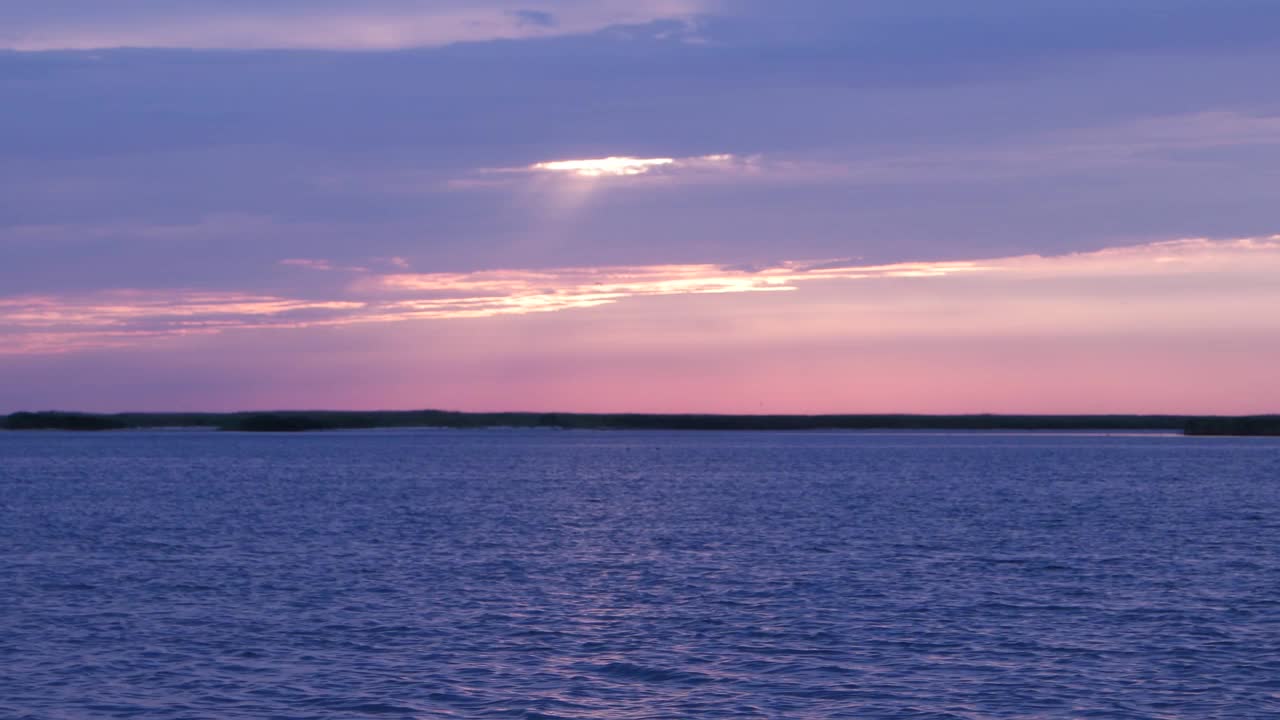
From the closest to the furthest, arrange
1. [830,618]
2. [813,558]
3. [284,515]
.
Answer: [830,618]
[813,558]
[284,515]

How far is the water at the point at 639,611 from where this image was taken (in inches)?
904

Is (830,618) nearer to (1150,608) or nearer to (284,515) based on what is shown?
(1150,608)

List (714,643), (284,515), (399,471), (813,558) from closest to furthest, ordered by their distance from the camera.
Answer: (714,643) → (813,558) → (284,515) → (399,471)

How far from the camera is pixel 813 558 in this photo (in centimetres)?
4378

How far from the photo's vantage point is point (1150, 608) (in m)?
32.6

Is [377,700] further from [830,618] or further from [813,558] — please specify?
[813,558]

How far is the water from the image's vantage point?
23.0 meters

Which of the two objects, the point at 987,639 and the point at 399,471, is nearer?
the point at 987,639

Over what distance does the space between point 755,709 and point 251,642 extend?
450 inches

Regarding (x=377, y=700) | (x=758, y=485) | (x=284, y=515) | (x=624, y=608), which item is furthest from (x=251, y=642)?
(x=758, y=485)

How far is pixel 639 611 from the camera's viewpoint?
32.2m

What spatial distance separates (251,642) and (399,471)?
9750 cm

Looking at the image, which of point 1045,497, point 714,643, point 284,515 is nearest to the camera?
point 714,643

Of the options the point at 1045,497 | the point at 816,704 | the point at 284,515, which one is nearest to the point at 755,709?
the point at 816,704
